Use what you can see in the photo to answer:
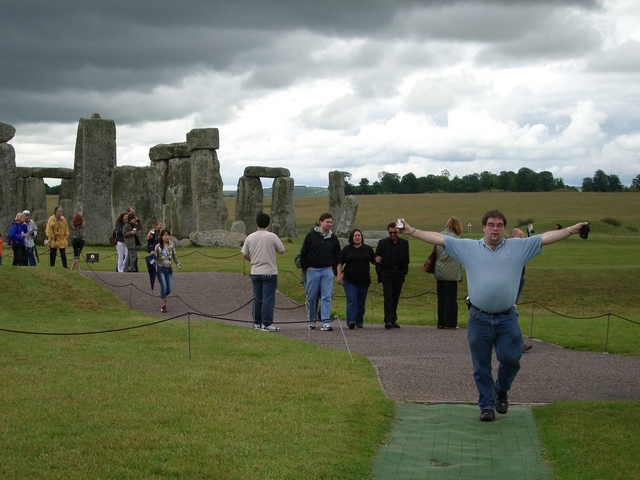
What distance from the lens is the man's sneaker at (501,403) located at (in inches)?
360

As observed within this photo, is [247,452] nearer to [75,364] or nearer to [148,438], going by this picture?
[148,438]

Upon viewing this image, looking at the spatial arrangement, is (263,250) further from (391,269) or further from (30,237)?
(30,237)

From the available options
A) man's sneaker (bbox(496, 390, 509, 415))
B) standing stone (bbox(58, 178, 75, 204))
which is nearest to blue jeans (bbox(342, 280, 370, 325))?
man's sneaker (bbox(496, 390, 509, 415))

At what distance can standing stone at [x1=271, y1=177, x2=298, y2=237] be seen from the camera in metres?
46.3

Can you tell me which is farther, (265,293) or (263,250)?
(265,293)

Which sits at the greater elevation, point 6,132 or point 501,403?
point 6,132

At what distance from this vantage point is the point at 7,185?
35.4 m

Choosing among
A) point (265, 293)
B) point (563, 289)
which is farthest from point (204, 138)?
point (265, 293)

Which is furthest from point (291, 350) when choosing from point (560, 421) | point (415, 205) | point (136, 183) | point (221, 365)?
point (415, 205)

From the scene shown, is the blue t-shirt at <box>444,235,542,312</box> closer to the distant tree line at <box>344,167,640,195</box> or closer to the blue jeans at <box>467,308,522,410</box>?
the blue jeans at <box>467,308,522,410</box>

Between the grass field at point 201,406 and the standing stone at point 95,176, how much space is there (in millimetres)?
14270

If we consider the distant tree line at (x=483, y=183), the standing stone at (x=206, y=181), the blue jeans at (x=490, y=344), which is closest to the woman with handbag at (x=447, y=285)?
the blue jeans at (x=490, y=344)

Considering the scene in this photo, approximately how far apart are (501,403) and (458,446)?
1319 millimetres

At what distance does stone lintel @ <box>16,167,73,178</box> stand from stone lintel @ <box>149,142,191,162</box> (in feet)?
22.4
